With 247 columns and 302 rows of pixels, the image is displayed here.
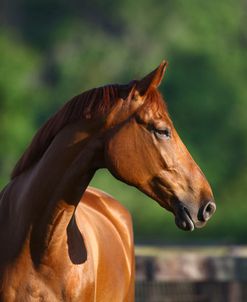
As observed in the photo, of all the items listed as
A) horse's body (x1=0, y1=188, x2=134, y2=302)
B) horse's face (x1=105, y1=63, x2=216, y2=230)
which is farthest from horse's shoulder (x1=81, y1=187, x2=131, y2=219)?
horse's face (x1=105, y1=63, x2=216, y2=230)

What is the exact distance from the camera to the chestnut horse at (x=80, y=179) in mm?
5594

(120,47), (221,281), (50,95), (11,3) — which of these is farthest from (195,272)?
(11,3)

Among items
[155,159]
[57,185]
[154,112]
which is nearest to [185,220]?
[155,159]

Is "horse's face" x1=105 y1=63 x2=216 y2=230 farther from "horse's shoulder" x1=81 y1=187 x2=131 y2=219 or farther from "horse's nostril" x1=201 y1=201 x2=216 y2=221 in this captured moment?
"horse's shoulder" x1=81 y1=187 x2=131 y2=219

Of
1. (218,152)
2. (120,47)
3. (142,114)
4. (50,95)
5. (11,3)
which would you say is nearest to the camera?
(142,114)

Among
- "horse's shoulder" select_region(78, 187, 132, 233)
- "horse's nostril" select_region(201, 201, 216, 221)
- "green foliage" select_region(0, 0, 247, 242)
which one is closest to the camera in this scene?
"horse's nostril" select_region(201, 201, 216, 221)

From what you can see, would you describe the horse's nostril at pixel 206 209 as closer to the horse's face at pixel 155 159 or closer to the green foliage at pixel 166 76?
the horse's face at pixel 155 159

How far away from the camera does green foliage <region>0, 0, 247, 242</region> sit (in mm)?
24141

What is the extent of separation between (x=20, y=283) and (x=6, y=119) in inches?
712

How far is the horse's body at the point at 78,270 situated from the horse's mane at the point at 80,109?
0.50 m

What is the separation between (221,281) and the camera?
9.69 m

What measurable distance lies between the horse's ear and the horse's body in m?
0.85

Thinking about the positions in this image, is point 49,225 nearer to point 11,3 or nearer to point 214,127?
point 214,127

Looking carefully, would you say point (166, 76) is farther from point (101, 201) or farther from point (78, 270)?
point (78, 270)
